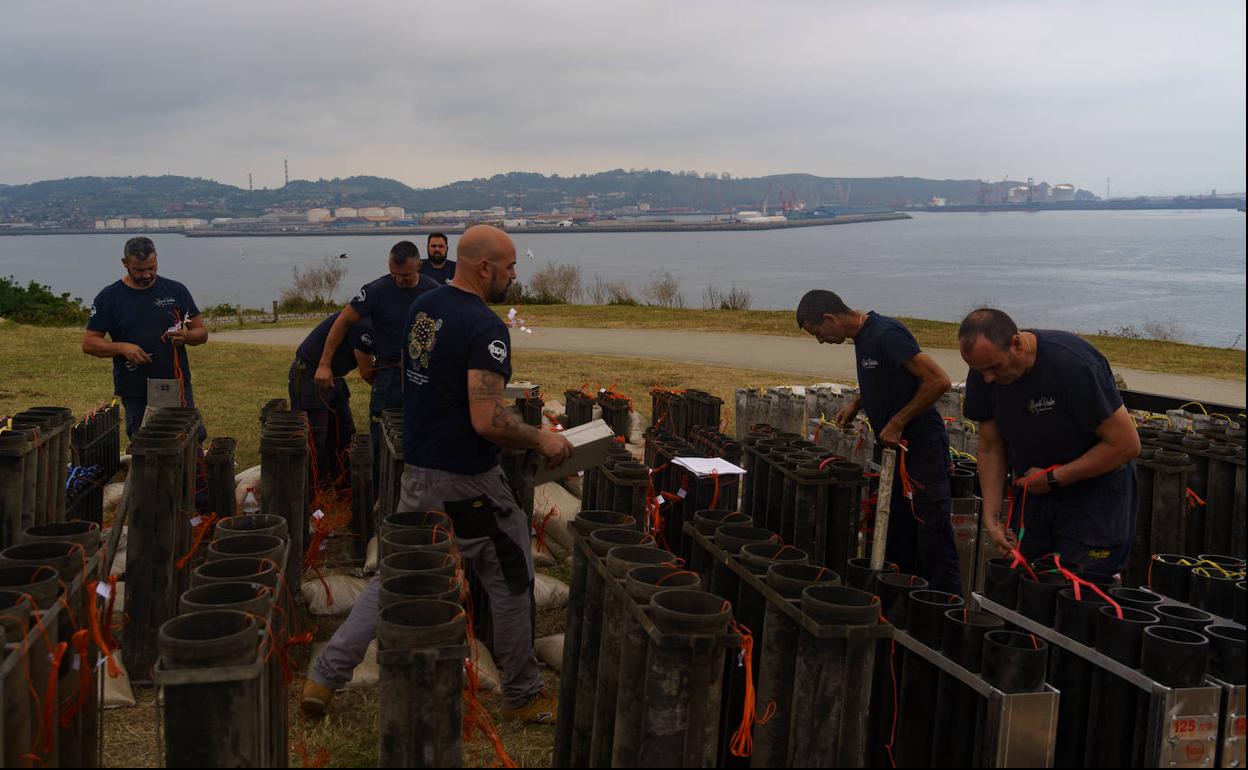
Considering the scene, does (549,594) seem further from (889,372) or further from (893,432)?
(889,372)

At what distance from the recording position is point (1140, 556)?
667cm

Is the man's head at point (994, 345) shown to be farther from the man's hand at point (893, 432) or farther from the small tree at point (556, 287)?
the small tree at point (556, 287)

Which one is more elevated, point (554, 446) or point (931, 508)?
point (554, 446)

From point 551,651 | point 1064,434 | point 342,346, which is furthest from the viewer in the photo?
point 342,346

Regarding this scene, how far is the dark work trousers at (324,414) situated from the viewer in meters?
8.48

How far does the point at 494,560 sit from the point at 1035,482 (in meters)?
2.73

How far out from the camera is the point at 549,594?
6238 mm

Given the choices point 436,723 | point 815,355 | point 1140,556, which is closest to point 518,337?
point 815,355

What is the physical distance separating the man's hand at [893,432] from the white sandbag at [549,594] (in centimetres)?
221

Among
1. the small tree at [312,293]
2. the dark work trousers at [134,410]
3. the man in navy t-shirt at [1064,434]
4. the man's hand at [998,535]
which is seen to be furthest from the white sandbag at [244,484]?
the small tree at [312,293]

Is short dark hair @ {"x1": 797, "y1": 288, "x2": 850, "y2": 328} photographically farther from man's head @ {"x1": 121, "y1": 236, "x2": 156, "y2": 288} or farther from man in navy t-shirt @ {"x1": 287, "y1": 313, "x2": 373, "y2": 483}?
man's head @ {"x1": 121, "y1": 236, "x2": 156, "y2": 288}

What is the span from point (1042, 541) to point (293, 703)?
393 cm

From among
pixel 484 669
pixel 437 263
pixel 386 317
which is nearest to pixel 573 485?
pixel 386 317

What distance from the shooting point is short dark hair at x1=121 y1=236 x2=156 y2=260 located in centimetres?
734
